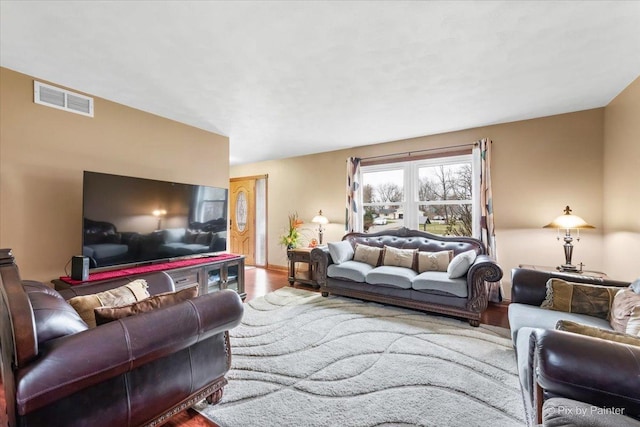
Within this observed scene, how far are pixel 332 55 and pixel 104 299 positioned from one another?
2332 mm

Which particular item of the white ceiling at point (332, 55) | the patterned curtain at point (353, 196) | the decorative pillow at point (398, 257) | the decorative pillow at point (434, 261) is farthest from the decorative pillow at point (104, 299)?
the patterned curtain at point (353, 196)

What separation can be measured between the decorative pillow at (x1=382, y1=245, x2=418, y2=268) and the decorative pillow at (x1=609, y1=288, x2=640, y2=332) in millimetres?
2075

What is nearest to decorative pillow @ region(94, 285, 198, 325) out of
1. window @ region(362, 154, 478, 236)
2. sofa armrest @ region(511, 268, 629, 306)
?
sofa armrest @ region(511, 268, 629, 306)

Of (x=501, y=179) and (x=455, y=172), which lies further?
(x=455, y=172)

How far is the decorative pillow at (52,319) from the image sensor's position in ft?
3.45

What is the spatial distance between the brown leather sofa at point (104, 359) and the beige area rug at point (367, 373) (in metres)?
0.45

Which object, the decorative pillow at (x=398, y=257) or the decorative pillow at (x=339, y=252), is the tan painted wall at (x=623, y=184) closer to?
the decorative pillow at (x=398, y=257)

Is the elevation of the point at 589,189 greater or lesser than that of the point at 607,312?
greater

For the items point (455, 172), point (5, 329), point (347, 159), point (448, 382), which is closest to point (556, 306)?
point (448, 382)

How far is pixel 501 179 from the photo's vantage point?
3.85 m

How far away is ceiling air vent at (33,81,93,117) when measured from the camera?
8.32 feet

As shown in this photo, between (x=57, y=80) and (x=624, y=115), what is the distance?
5749 mm

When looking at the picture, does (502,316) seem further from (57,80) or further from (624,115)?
(57,80)

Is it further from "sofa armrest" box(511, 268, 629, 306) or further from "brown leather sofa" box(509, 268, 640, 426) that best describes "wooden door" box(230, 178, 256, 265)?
"brown leather sofa" box(509, 268, 640, 426)
